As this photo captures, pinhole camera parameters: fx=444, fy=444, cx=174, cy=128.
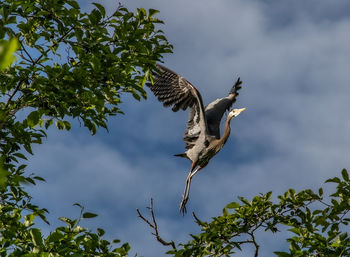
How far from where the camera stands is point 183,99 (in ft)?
24.4

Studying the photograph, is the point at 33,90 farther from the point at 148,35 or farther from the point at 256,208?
the point at 256,208

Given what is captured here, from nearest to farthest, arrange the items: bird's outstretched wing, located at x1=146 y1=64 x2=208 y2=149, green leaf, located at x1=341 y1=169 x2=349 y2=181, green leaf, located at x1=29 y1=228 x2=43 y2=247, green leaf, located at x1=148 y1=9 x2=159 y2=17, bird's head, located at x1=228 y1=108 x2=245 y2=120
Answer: green leaf, located at x1=29 y1=228 x2=43 y2=247 < green leaf, located at x1=148 y1=9 x2=159 y2=17 < green leaf, located at x1=341 y1=169 x2=349 y2=181 < bird's outstretched wing, located at x1=146 y1=64 x2=208 y2=149 < bird's head, located at x1=228 y1=108 x2=245 y2=120

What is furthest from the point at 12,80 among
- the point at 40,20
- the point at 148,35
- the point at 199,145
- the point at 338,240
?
the point at 199,145

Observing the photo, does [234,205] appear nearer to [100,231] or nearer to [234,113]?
[100,231]

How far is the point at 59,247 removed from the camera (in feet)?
11.2

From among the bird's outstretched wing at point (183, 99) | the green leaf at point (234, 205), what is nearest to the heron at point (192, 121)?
the bird's outstretched wing at point (183, 99)

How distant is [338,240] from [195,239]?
4.85 feet

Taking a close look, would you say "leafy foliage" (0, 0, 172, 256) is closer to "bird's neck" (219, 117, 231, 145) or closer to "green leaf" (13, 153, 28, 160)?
"green leaf" (13, 153, 28, 160)

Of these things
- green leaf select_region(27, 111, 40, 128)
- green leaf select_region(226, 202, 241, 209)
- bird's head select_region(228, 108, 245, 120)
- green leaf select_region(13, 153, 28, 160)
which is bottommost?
green leaf select_region(13, 153, 28, 160)

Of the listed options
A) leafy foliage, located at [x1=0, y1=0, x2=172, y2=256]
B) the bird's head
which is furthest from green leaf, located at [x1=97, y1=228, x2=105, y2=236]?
the bird's head

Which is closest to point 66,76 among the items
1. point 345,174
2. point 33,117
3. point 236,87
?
point 33,117

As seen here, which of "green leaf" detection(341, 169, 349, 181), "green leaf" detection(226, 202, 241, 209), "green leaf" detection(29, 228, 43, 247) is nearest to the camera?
"green leaf" detection(29, 228, 43, 247)

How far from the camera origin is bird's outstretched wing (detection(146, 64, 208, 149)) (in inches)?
289

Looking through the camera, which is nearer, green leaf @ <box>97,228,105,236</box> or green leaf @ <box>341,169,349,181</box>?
green leaf @ <box>97,228,105,236</box>
